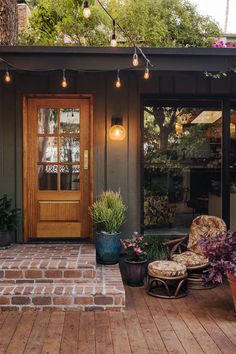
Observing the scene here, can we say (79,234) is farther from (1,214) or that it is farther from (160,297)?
(160,297)

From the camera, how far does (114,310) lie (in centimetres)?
405

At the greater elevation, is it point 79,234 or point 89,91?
point 89,91

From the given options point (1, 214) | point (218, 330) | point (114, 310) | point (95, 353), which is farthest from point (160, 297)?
point (1, 214)

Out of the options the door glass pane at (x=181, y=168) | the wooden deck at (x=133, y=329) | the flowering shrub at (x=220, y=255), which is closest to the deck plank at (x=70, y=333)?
the wooden deck at (x=133, y=329)

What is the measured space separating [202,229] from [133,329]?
78.7 inches

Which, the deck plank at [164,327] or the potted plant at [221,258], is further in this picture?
the potted plant at [221,258]

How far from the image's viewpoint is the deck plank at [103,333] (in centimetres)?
323

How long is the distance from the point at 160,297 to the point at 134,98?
2.72 m

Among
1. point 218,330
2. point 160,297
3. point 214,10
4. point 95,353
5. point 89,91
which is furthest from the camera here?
point 214,10

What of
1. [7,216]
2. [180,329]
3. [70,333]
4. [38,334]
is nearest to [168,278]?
[180,329]

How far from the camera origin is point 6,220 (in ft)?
17.0

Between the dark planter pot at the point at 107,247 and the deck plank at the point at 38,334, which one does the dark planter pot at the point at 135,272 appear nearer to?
the dark planter pot at the point at 107,247

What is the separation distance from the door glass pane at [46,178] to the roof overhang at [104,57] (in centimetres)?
156

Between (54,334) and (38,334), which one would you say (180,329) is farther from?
(38,334)
